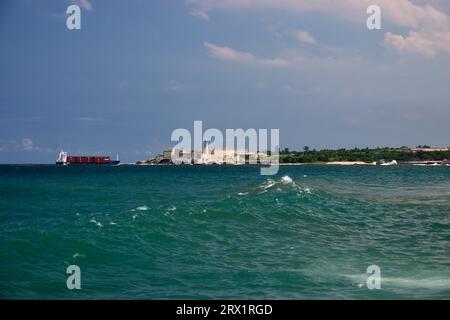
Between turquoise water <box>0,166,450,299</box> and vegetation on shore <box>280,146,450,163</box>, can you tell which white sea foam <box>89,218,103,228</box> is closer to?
turquoise water <box>0,166,450,299</box>

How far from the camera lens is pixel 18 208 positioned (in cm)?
3011

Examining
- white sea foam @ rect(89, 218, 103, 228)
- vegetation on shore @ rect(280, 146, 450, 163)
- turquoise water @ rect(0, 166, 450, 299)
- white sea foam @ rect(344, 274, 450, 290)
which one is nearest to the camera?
turquoise water @ rect(0, 166, 450, 299)

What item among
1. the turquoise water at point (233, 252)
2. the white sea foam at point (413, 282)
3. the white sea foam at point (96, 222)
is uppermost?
the white sea foam at point (96, 222)

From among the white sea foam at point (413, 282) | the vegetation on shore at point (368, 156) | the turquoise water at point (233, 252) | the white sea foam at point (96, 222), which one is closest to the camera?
the turquoise water at point (233, 252)

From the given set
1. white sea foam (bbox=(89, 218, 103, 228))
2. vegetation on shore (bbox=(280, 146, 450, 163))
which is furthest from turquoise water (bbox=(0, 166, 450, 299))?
vegetation on shore (bbox=(280, 146, 450, 163))

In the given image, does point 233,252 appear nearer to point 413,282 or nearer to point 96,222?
point 413,282

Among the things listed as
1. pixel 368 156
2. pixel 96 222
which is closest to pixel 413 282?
pixel 96 222


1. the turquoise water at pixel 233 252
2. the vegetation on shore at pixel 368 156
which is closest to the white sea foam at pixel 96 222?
the turquoise water at pixel 233 252

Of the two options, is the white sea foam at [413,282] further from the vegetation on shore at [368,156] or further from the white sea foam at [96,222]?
the vegetation on shore at [368,156]

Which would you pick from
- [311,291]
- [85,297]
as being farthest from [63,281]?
[311,291]

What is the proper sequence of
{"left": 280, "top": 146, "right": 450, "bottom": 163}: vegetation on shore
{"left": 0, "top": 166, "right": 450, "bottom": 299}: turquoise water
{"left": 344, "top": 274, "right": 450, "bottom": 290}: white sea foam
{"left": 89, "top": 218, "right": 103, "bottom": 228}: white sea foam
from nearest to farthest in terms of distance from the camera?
{"left": 0, "top": 166, "right": 450, "bottom": 299}: turquoise water → {"left": 344, "top": 274, "right": 450, "bottom": 290}: white sea foam → {"left": 89, "top": 218, "right": 103, "bottom": 228}: white sea foam → {"left": 280, "top": 146, "right": 450, "bottom": 163}: vegetation on shore

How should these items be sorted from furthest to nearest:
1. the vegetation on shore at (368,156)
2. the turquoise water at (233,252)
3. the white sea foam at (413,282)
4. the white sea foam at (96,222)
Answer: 1. the vegetation on shore at (368,156)
2. the white sea foam at (96,222)
3. the white sea foam at (413,282)
4. the turquoise water at (233,252)

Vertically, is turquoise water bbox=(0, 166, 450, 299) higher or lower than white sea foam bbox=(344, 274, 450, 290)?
higher

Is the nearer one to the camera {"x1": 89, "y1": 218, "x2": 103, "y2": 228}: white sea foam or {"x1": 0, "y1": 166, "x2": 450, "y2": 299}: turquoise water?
{"x1": 0, "y1": 166, "x2": 450, "y2": 299}: turquoise water
